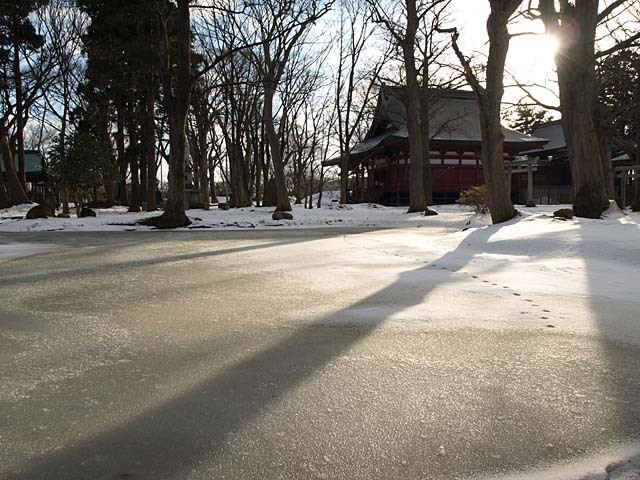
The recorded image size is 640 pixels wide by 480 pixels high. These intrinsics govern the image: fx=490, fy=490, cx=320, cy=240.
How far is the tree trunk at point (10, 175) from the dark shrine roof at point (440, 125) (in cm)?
1783

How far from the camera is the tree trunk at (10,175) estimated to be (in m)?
24.8

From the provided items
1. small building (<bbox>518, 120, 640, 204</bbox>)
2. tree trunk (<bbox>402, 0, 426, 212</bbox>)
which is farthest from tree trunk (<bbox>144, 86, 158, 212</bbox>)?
small building (<bbox>518, 120, 640, 204</bbox>)

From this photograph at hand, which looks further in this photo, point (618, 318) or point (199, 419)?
point (618, 318)

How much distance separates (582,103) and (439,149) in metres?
17.6

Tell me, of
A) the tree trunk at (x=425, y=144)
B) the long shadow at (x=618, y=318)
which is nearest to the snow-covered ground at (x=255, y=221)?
the tree trunk at (x=425, y=144)

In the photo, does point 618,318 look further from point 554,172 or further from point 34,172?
point 34,172

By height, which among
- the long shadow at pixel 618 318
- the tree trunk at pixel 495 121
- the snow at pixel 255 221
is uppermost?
the tree trunk at pixel 495 121

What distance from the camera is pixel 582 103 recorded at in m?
11.1

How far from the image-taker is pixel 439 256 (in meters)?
7.23

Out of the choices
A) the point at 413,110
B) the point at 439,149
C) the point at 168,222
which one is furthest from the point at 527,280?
the point at 439,149

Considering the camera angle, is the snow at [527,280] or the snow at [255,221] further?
the snow at [255,221]

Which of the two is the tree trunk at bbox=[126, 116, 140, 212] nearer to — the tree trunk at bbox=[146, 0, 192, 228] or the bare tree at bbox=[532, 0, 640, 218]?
the tree trunk at bbox=[146, 0, 192, 228]

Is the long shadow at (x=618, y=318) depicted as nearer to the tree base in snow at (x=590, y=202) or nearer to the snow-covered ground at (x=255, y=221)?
the tree base in snow at (x=590, y=202)

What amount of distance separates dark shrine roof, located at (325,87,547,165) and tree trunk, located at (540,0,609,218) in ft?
46.5
